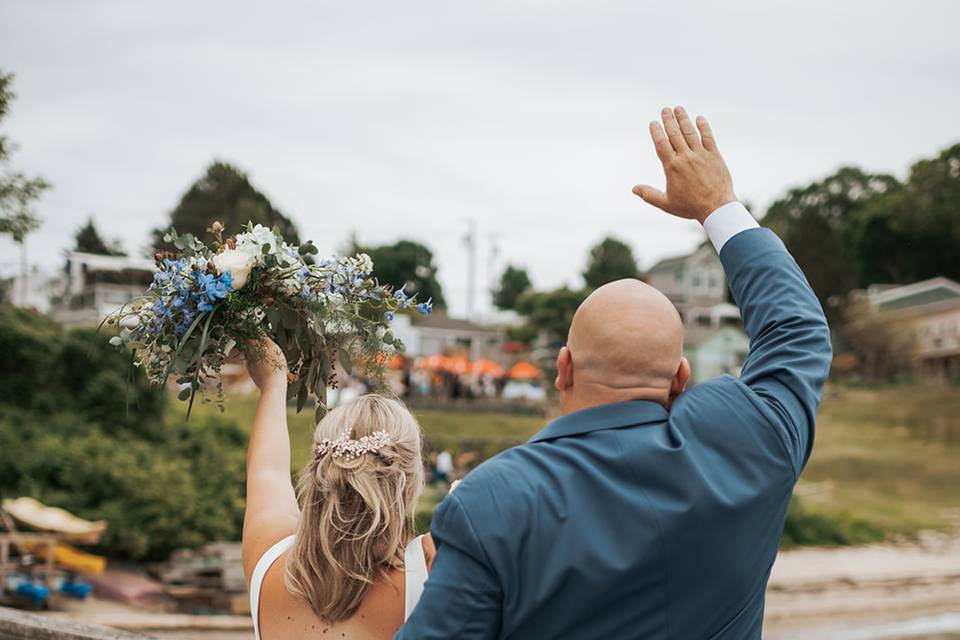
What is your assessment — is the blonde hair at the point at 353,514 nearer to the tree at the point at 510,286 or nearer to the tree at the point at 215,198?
the tree at the point at 215,198

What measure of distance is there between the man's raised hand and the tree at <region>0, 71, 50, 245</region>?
12.3 m

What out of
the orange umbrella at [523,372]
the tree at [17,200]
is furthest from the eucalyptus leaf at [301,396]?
the orange umbrella at [523,372]

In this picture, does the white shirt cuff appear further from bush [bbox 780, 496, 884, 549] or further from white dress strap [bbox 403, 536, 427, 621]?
bush [bbox 780, 496, 884, 549]

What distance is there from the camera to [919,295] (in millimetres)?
60094

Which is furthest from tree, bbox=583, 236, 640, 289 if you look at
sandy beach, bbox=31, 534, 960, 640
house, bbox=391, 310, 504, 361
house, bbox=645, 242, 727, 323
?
sandy beach, bbox=31, 534, 960, 640

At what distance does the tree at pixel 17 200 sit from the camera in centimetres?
1276

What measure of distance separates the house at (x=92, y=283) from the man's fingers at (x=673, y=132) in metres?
37.9

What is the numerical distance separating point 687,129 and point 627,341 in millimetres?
503

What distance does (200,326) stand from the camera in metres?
2.54

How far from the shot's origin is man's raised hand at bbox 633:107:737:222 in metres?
1.88

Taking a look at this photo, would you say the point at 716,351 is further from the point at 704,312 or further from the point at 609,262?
the point at 609,262

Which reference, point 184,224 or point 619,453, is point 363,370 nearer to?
point 619,453

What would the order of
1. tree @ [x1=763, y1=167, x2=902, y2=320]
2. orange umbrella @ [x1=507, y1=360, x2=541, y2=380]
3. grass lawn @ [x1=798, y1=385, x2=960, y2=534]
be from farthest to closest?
tree @ [x1=763, y1=167, x2=902, y2=320], orange umbrella @ [x1=507, y1=360, x2=541, y2=380], grass lawn @ [x1=798, y1=385, x2=960, y2=534]

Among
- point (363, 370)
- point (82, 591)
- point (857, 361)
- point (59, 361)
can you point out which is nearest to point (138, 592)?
point (82, 591)
